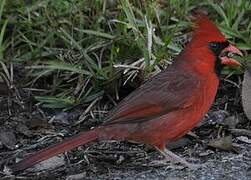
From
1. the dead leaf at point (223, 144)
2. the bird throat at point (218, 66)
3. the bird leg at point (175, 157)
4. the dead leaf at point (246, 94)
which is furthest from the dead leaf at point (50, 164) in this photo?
the dead leaf at point (246, 94)

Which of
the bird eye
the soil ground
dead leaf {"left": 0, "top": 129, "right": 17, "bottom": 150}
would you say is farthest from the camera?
dead leaf {"left": 0, "top": 129, "right": 17, "bottom": 150}

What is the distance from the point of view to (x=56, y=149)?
3.88 m

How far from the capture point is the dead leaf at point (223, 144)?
423cm

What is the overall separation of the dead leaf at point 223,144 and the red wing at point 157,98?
0.25 m

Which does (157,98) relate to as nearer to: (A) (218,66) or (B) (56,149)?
(A) (218,66)

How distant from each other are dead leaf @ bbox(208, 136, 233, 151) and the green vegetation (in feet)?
2.03

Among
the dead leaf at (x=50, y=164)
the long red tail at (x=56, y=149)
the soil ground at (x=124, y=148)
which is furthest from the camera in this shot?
the dead leaf at (x=50, y=164)

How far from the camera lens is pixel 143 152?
4.35 meters

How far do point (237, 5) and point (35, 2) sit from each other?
1252mm

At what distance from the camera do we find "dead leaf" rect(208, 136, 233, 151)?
423 cm

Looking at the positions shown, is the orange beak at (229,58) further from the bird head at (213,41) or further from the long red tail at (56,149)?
the long red tail at (56,149)

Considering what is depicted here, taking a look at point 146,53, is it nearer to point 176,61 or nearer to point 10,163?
point 176,61

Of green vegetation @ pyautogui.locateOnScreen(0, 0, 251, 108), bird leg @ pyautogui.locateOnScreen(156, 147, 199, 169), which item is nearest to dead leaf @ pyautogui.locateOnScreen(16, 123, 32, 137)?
green vegetation @ pyautogui.locateOnScreen(0, 0, 251, 108)

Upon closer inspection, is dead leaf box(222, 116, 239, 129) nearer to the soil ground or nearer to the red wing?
the soil ground
